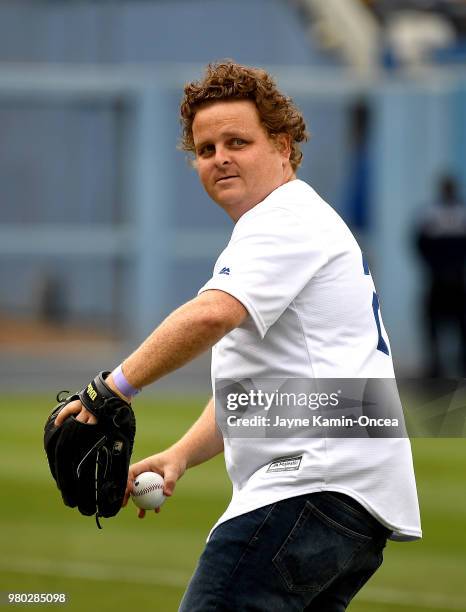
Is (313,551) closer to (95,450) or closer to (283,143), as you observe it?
(95,450)

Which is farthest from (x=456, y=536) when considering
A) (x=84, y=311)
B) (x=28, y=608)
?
(x=84, y=311)

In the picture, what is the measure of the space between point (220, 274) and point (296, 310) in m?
0.23

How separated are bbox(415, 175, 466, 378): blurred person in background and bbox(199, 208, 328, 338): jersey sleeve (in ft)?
42.8

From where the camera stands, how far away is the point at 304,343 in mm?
3932

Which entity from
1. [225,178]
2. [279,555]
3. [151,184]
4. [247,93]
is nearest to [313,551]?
[279,555]

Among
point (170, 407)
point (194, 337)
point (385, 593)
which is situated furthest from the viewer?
point (170, 407)

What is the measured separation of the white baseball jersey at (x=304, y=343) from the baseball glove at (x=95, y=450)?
0.31 m

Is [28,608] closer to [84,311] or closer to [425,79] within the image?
[84,311]

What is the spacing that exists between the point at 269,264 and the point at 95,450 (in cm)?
70

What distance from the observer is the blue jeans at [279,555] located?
3832 millimetres

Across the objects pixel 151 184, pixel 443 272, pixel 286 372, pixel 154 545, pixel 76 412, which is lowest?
pixel 443 272

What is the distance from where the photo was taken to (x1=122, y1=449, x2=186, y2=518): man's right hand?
4.34m

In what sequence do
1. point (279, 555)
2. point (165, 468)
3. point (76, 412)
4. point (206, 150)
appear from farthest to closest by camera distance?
1. point (165, 468)
2. point (206, 150)
3. point (76, 412)
4. point (279, 555)

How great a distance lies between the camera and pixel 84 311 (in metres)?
21.7
